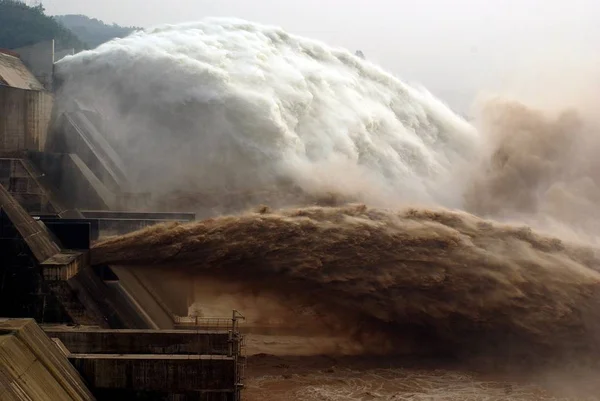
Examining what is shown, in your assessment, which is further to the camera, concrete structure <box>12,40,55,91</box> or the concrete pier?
concrete structure <box>12,40,55,91</box>

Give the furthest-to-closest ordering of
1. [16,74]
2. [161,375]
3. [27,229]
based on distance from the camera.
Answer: [16,74]
[27,229]
[161,375]

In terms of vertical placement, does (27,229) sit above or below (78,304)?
above

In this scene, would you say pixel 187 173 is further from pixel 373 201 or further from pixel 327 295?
pixel 327 295

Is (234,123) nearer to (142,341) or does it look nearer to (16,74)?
(16,74)

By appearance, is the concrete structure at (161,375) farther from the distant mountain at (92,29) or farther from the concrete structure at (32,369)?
the distant mountain at (92,29)

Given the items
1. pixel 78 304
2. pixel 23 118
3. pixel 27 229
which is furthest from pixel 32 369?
pixel 23 118

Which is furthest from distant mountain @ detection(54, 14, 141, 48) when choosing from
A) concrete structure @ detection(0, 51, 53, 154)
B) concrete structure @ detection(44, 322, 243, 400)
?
concrete structure @ detection(44, 322, 243, 400)

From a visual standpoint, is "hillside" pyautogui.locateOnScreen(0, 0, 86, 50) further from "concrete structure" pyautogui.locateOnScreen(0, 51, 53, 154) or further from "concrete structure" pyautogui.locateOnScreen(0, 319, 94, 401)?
"concrete structure" pyautogui.locateOnScreen(0, 319, 94, 401)
